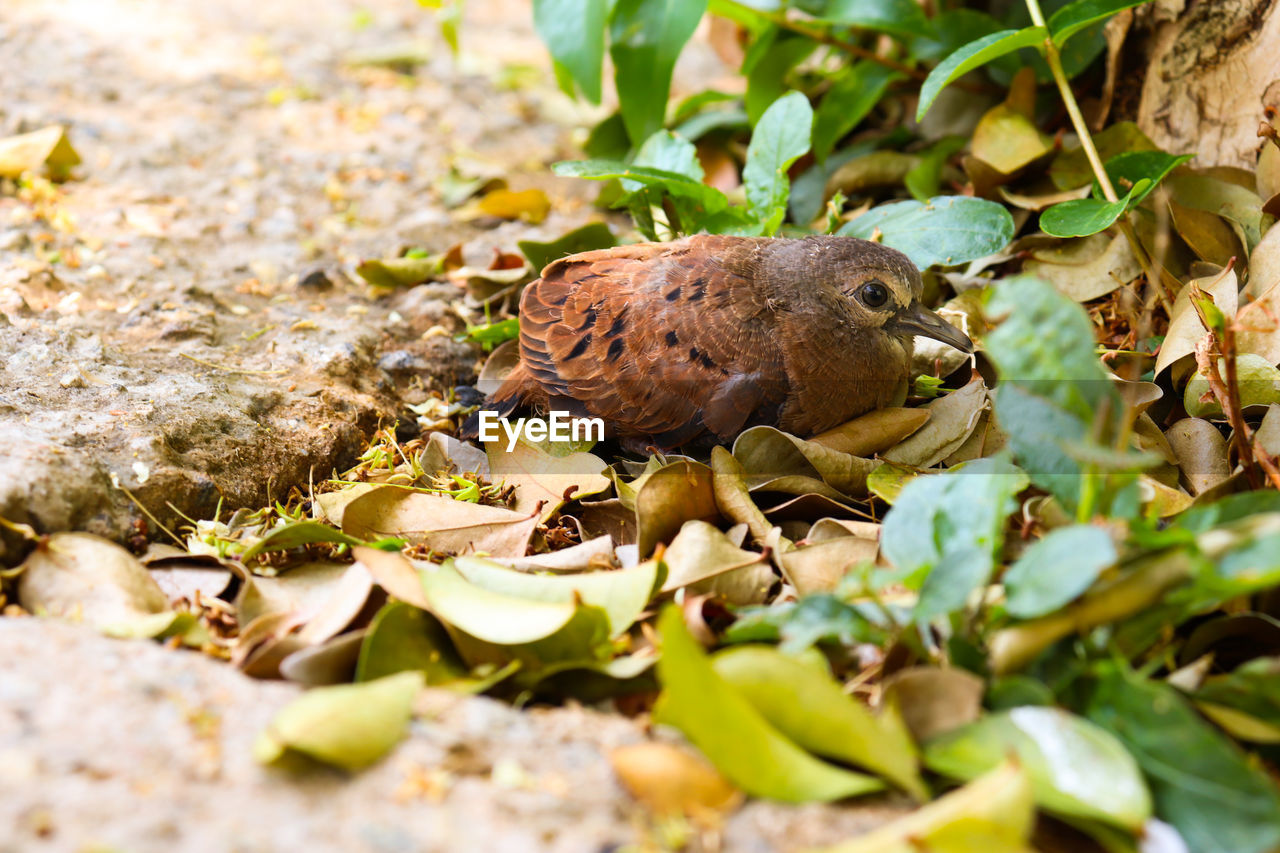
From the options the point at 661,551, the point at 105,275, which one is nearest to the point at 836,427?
the point at 661,551

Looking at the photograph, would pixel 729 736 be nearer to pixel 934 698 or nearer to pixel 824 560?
pixel 934 698

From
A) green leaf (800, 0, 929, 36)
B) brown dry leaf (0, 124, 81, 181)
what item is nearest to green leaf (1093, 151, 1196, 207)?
green leaf (800, 0, 929, 36)

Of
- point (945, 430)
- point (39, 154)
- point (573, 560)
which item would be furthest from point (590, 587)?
point (39, 154)

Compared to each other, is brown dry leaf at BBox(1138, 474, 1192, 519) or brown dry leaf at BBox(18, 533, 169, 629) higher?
brown dry leaf at BBox(18, 533, 169, 629)

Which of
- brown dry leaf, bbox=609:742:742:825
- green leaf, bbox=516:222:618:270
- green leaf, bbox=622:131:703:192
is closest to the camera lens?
brown dry leaf, bbox=609:742:742:825

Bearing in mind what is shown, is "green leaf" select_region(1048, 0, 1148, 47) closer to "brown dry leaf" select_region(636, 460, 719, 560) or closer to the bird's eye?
the bird's eye

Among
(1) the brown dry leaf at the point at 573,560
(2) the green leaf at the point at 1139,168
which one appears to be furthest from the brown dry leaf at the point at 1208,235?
(1) the brown dry leaf at the point at 573,560

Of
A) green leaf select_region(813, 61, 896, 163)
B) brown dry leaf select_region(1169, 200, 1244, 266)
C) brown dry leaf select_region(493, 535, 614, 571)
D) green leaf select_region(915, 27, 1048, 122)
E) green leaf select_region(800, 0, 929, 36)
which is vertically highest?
green leaf select_region(800, 0, 929, 36)

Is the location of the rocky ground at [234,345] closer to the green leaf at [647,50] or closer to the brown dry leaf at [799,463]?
the green leaf at [647,50]
